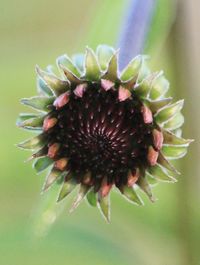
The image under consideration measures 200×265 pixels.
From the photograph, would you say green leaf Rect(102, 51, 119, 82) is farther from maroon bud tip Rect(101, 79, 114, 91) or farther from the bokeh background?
the bokeh background

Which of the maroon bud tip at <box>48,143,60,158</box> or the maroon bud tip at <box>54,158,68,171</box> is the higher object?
the maroon bud tip at <box>48,143,60,158</box>

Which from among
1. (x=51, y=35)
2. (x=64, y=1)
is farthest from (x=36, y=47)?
(x=64, y=1)

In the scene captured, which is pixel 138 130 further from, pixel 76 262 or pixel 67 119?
pixel 76 262

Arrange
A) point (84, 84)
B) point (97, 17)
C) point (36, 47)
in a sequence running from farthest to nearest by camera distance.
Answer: point (36, 47)
point (97, 17)
point (84, 84)

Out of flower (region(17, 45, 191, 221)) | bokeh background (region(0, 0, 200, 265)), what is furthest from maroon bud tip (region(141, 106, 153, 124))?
bokeh background (region(0, 0, 200, 265))

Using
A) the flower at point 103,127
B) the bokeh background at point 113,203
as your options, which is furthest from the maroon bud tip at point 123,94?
the bokeh background at point 113,203

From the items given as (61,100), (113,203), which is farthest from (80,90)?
(113,203)
